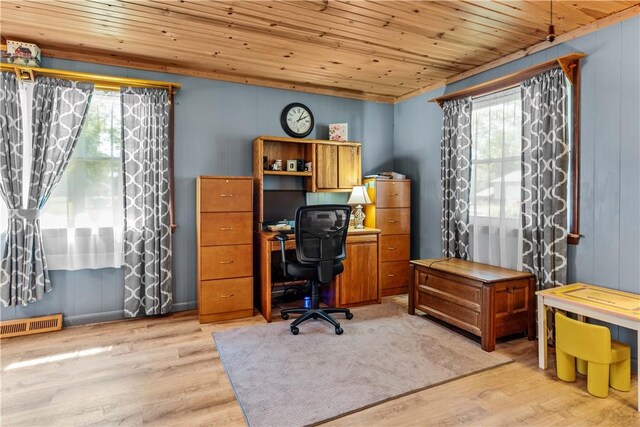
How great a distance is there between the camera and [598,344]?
2137 millimetres

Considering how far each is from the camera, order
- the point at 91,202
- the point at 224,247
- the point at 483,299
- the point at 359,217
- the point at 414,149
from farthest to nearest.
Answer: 1. the point at 414,149
2. the point at 359,217
3. the point at 224,247
4. the point at 91,202
5. the point at 483,299

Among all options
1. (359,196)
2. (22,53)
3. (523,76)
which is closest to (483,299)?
(359,196)

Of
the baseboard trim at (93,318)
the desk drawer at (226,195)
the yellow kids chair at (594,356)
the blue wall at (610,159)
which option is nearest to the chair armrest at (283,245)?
the desk drawer at (226,195)

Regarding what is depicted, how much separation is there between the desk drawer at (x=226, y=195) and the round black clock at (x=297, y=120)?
0.99 m

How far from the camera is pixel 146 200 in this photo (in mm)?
3500

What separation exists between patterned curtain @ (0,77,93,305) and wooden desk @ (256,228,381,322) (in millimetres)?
1919

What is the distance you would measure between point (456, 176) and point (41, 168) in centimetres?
398

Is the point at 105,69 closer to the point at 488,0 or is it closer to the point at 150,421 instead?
the point at 150,421

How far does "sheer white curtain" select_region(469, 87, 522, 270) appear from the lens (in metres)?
3.28

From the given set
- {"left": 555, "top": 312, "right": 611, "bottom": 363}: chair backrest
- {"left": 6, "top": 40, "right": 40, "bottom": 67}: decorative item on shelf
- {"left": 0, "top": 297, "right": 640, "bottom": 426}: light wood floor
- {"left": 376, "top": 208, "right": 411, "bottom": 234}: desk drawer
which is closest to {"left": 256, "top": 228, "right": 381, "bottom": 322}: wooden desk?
{"left": 376, "top": 208, "right": 411, "bottom": 234}: desk drawer

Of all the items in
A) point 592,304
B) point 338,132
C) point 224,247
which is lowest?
point 592,304

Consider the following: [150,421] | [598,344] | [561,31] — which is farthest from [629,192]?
[150,421]

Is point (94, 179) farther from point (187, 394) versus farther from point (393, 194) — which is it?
point (393, 194)

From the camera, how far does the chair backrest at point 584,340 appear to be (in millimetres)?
2117
